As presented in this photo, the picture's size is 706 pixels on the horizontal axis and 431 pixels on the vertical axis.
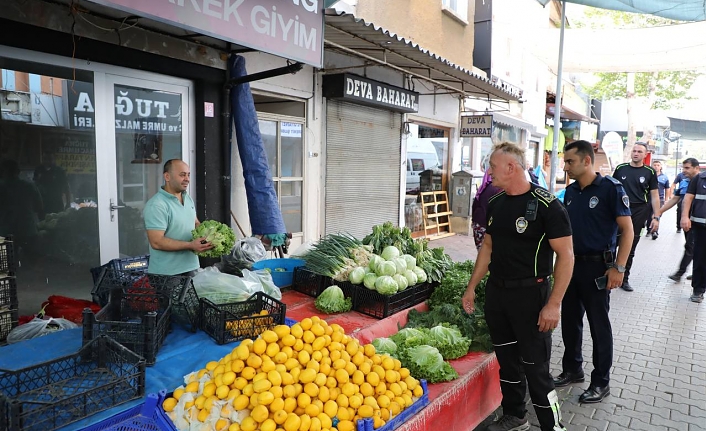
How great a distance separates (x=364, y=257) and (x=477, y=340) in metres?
1.41

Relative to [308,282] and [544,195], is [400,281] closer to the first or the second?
[308,282]

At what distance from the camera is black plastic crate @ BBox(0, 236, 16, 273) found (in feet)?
11.3

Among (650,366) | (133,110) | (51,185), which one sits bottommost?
(650,366)

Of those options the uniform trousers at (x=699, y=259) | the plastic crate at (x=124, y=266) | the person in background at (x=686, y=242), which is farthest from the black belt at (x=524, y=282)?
the person in background at (x=686, y=242)

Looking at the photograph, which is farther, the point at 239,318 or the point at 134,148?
the point at 134,148

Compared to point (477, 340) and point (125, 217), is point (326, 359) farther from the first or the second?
point (125, 217)

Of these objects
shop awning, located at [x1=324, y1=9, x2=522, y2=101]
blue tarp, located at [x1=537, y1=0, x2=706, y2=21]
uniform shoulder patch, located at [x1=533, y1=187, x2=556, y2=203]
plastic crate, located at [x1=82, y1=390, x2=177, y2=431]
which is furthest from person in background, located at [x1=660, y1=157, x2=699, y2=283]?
plastic crate, located at [x1=82, y1=390, x2=177, y2=431]

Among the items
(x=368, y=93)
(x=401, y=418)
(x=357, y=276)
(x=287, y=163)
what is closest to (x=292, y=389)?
(x=401, y=418)

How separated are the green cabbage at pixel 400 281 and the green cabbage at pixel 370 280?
191 mm

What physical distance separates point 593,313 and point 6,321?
4831mm

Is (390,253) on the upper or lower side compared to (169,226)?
lower

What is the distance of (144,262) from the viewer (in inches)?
179

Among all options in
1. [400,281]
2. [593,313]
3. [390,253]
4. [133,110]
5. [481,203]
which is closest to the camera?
[593,313]

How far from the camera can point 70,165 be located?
16.3ft
